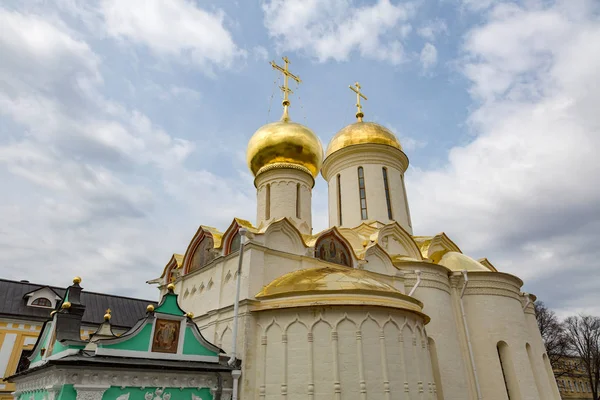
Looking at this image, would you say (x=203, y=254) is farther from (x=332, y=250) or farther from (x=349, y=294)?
(x=349, y=294)

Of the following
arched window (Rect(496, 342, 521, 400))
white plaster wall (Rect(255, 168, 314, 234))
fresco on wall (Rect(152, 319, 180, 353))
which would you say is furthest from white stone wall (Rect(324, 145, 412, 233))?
fresco on wall (Rect(152, 319, 180, 353))

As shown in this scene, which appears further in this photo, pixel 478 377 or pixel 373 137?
pixel 373 137

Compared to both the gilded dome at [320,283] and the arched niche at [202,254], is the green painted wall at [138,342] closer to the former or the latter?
the gilded dome at [320,283]

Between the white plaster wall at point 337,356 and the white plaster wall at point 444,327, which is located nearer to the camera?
the white plaster wall at point 337,356

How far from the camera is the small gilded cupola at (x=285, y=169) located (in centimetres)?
1398

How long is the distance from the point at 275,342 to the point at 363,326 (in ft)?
6.99

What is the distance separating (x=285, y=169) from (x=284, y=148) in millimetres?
843

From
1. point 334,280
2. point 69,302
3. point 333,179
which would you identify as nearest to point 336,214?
point 333,179

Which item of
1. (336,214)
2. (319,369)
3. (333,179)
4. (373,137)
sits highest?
(373,137)

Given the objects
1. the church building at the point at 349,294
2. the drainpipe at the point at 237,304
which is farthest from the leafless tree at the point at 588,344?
the drainpipe at the point at 237,304

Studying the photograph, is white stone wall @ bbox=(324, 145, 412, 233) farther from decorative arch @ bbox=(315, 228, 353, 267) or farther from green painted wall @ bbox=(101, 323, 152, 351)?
green painted wall @ bbox=(101, 323, 152, 351)

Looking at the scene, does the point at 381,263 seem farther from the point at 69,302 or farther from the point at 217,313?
the point at 69,302

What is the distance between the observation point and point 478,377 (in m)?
12.5

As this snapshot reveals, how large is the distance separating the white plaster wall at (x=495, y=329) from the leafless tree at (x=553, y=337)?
19711mm
